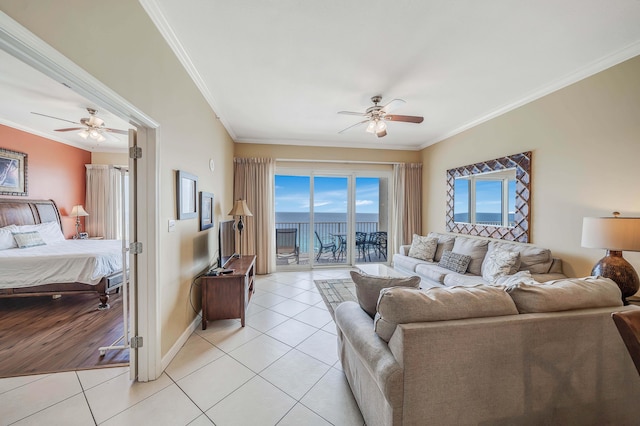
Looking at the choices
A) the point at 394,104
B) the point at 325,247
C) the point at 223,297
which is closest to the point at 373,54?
the point at 394,104

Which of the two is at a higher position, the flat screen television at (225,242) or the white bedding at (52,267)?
the flat screen television at (225,242)

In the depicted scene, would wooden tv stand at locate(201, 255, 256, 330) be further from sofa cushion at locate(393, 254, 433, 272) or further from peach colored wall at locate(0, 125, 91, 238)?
peach colored wall at locate(0, 125, 91, 238)

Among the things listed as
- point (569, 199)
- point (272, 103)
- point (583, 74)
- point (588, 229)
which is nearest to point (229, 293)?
point (272, 103)

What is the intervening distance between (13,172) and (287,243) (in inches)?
187

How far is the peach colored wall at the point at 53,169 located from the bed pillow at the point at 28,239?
0.75 m

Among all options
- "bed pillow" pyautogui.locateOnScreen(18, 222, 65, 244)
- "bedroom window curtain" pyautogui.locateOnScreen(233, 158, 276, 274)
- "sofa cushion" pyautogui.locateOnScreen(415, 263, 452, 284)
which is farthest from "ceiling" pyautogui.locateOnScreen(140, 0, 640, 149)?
"bed pillow" pyautogui.locateOnScreen(18, 222, 65, 244)

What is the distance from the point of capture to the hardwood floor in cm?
210

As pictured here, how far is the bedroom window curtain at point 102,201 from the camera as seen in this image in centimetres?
538

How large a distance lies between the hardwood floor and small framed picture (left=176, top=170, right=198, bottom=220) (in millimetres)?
1421

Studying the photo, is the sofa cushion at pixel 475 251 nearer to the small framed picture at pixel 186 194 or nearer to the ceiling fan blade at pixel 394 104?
the ceiling fan blade at pixel 394 104

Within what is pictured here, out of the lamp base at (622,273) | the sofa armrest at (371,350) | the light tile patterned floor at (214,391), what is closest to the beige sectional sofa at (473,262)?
the lamp base at (622,273)

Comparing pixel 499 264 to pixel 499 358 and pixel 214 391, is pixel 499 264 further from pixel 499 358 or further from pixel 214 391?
pixel 214 391

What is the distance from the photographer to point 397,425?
117 centimetres

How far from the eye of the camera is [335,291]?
3.99m
